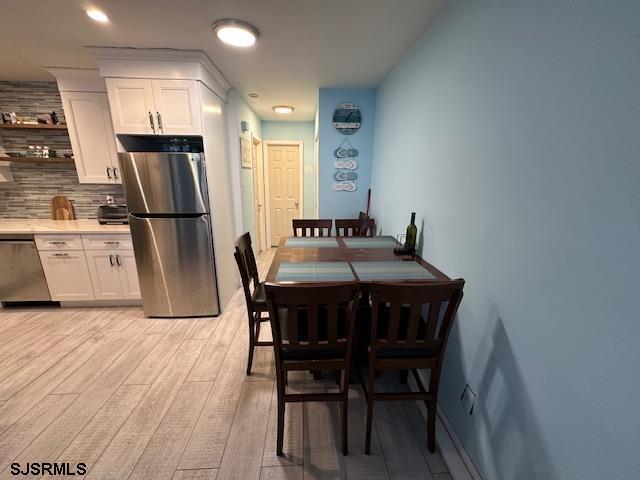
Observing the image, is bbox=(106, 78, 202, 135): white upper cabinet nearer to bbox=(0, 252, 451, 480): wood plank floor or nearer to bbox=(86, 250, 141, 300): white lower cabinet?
bbox=(86, 250, 141, 300): white lower cabinet

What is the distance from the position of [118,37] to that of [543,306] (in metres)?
3.16

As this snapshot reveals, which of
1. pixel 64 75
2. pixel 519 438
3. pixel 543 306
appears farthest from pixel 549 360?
pixel 64 75

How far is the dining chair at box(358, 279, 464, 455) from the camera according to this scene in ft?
3.62

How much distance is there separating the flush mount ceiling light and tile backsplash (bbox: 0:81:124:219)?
2371mm

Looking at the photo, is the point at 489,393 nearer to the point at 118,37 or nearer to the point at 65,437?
the point at 65,437

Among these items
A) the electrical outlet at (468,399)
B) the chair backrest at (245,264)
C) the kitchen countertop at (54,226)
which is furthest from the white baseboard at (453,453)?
the kitchen countertop at (54,226)

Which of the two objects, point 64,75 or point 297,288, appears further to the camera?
point 64,75

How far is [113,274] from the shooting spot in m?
2.78

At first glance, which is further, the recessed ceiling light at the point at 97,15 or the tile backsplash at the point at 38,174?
the tile backsplash at the point at 38,174

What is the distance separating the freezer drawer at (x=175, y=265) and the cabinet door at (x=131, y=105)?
0.85 metres

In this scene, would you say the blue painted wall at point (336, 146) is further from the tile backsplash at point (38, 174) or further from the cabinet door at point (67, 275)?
the cabinet door at point (67, 275)

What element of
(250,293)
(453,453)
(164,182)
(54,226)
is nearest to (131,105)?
(164,182)

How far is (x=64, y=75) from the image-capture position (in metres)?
2.59

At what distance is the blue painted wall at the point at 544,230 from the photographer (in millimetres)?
671
